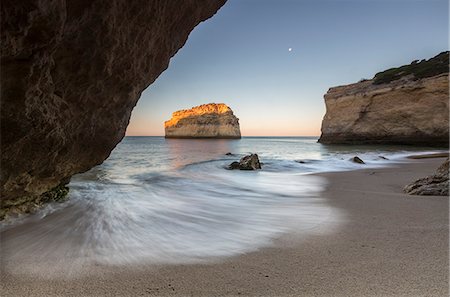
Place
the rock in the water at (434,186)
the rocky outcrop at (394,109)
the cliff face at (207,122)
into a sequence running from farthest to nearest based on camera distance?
the cliff face at (207,122) → the rocky outcrop at (394,109) → the rock in the water at (434,186)

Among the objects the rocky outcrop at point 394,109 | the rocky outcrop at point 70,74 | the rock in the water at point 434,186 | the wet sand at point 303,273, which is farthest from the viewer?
the rocky outcrop at point 394,109

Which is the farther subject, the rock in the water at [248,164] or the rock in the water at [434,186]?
the rock in the water at [248,164]

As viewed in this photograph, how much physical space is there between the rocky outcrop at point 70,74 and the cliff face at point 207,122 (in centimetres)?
8293

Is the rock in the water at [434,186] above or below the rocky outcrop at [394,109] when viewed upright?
below

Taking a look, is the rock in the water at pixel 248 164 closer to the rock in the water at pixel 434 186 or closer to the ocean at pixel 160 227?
the ocean at pixel 160 227

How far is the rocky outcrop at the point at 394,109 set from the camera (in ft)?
82.7

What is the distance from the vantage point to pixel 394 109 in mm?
28281

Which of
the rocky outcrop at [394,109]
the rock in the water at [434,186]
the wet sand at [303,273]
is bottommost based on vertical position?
the wet sand at [303,273]

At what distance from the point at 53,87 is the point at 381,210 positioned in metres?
4.22

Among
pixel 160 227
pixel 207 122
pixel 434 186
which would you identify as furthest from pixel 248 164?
pixel 207 122

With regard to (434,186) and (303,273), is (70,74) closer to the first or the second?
(303,273)

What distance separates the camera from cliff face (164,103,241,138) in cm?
8706

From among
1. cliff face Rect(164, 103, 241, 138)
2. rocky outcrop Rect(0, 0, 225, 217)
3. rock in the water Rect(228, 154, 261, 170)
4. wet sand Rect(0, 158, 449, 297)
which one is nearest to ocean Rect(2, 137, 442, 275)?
wet sand Rect(0, 158, 449, 297)

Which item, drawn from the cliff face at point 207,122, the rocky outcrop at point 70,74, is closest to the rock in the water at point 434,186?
the rocky outcrop at point 70,74
